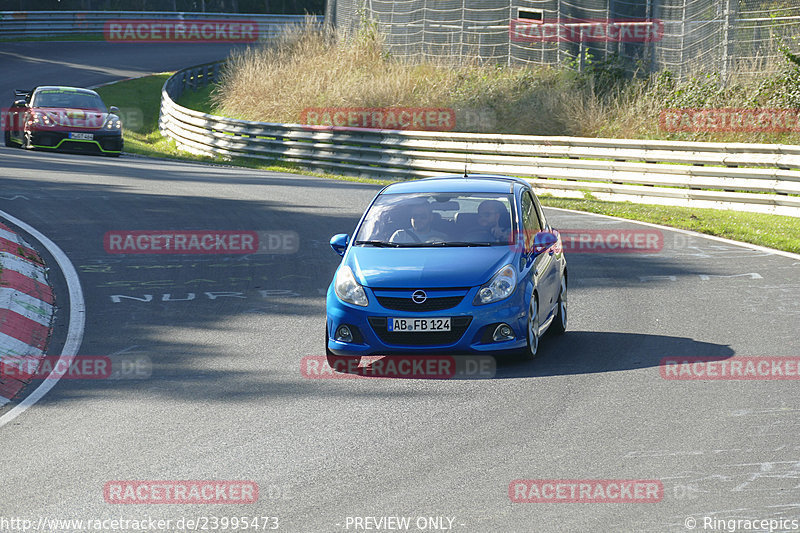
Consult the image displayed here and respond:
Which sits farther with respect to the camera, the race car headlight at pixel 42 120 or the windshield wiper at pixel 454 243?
the race car headlight at pixel 42 120

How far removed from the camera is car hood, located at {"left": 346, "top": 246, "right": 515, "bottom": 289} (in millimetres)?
9102

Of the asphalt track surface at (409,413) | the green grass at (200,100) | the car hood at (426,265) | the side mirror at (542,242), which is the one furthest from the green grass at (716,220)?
the green grass at (200,100)

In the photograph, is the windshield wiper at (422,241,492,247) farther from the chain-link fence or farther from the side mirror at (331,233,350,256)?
the chain-link fence

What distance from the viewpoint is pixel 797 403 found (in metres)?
7.93

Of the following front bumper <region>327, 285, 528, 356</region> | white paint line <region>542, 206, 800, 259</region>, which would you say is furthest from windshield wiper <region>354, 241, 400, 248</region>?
white paint line <region>542, 206, 800, 259</region>

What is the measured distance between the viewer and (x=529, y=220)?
1051 cm

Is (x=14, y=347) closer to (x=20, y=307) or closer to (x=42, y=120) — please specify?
(x=20, y=307)

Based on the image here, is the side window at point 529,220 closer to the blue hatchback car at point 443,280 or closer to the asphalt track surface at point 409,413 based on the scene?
the blue hatchback car at point 443,280

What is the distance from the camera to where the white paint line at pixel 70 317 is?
8.45 meters

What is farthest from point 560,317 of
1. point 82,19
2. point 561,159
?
point 82,19

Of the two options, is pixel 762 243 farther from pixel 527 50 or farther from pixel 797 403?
pixel 527 50

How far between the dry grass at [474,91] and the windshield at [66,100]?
24.1 feet

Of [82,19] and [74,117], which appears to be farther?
[82,19]

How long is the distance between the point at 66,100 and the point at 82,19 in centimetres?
3486
